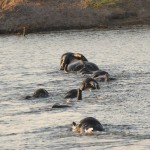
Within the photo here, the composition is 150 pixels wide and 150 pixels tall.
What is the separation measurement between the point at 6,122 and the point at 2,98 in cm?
629

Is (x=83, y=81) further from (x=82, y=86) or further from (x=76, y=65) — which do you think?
(x=76, y=65)

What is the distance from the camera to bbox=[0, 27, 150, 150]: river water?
25.9 meters

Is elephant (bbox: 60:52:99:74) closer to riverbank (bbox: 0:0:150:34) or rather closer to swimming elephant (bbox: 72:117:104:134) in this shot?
swimming elephant (bbox: 72:117:104:134)

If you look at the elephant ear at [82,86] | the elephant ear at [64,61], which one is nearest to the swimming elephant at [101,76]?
the elephant ear at [82,86]

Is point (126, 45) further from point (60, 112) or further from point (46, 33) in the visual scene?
point (60, 112)

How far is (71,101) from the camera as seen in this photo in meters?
33.8

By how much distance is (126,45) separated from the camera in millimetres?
60094

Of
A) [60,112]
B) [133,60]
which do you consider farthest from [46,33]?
[60,112]

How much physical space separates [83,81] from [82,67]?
730 cm

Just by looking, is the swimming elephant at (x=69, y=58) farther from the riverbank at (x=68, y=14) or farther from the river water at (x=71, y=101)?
the riverbank at (x=68, y=14)

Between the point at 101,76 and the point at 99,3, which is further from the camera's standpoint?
the point at 99,3

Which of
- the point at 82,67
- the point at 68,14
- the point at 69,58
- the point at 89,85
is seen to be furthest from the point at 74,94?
the point at 68,14

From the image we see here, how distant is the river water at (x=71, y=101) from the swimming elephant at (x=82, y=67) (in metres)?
0.72

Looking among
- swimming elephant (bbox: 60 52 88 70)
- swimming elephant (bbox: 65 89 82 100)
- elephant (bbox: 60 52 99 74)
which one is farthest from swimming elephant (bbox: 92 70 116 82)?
swimming elephant (bbox: 60 52 88 70)
